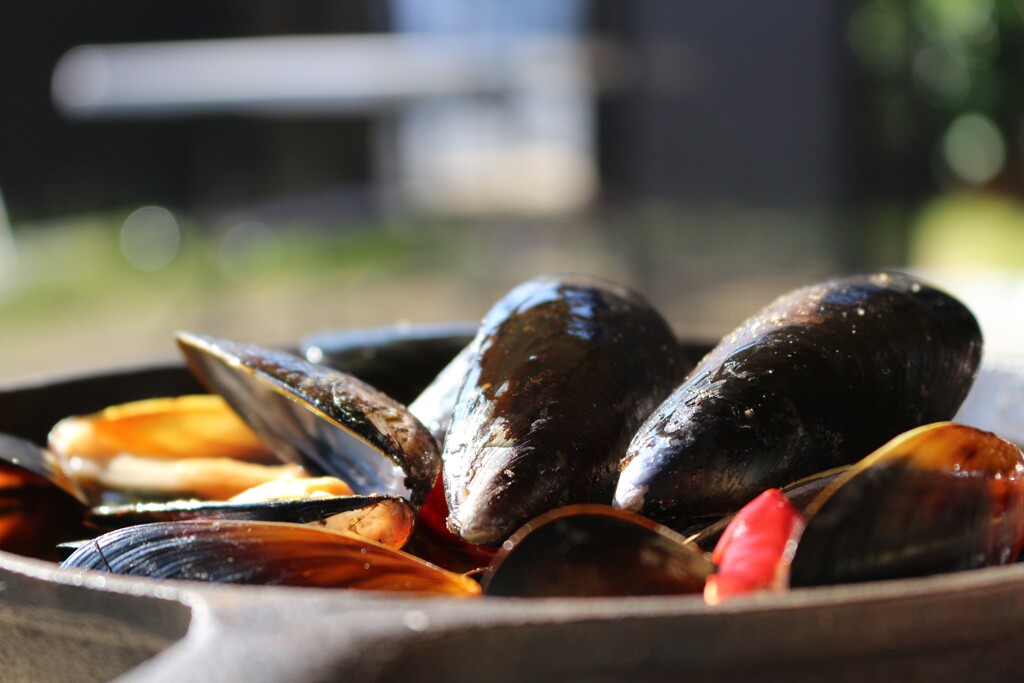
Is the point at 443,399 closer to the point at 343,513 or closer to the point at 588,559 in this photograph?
the point at 343,513

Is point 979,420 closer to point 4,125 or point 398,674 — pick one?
point 398,674

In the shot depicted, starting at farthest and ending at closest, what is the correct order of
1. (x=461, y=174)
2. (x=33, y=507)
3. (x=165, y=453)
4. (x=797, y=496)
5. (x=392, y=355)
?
(x=461, y=174) → (x=392, y=355) → (x=165, y=453) → (x=33, y=507) → (x=797, y=496)

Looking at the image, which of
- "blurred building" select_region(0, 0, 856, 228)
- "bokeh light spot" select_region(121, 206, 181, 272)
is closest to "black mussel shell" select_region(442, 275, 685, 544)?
"blurred building" select_region(0, 0, 856, 228)

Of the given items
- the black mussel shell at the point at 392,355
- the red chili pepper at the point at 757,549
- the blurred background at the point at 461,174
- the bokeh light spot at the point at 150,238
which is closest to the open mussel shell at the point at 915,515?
the red chili pepper at the point at 757,549

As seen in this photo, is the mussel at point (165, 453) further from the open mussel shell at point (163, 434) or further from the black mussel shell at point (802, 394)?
the black mussel shell at point (802, 394)

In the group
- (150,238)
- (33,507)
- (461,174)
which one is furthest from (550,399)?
(461,174)
